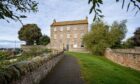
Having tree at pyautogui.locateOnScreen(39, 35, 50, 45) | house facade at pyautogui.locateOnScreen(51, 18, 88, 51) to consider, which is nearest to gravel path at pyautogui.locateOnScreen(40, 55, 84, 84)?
house facade at pyautogui.locateOnScreen(51, 18, 88, 51)

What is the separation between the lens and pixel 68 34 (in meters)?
90.6

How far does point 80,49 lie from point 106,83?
7041 centimetres

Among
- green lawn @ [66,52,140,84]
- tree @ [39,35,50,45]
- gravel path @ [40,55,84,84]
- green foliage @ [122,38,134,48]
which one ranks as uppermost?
tree @ [39,35,50,45]

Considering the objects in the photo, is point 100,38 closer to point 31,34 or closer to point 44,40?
point 31,34

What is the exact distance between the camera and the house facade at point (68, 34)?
3435 inches

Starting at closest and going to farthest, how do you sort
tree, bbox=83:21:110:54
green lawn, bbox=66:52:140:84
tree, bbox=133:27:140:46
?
green lawn, bbox=66:52:140:84, tree, bbox=83:21:110:54, tree, bbox=133:27:140:46

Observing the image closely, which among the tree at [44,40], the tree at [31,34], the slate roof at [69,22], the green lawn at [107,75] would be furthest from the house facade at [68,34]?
the green lawn at [107,75]

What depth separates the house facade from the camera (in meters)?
87.2

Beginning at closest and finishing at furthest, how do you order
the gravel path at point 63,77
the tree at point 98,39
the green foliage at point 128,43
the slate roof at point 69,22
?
the gravel path at point 63,77 → the tree at point 98,39 → the green foliage at point 128,43 → the slate roof at point 69,22

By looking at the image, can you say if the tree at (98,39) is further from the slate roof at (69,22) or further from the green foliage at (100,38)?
the slate roof at (69,22)

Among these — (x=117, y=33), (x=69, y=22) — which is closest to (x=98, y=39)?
(x=117, y=33)

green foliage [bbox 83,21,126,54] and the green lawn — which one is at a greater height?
green foliage [bbox 83,21,126,54]

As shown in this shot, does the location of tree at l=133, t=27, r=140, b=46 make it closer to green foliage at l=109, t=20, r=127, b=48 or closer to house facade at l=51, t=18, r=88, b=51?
green foliage at l=109, t=20, r=127, b=48

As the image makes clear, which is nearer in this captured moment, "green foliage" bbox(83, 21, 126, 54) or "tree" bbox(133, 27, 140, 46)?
"green foliage" bbox(83, 21, 126, 54)
